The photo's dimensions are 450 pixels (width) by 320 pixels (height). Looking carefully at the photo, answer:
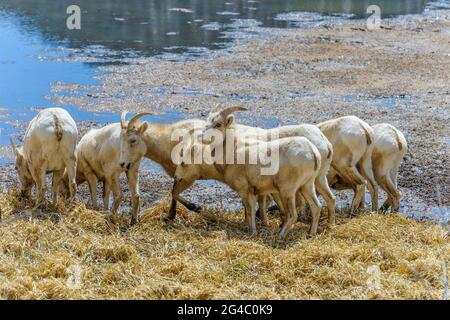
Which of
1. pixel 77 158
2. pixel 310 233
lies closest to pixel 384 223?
pixel 310 233

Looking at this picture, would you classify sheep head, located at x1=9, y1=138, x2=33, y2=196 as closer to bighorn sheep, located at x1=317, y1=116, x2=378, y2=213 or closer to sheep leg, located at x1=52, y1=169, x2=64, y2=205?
sheep leg, located at x1=52, y1=169, x2=64, y2=205

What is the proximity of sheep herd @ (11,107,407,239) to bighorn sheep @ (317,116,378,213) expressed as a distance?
0.05 feet

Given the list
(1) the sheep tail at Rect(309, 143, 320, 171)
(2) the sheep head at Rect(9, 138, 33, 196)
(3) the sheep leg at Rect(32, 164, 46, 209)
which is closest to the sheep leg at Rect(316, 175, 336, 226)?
(1) the sheep tail at Rect(309, 143, 320, 171)

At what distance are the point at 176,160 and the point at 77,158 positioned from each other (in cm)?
160

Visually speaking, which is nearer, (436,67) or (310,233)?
(310,233)

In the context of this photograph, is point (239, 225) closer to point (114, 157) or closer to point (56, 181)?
point (114, 157)

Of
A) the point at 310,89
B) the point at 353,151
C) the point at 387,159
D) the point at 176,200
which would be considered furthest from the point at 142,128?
the point at 310,89

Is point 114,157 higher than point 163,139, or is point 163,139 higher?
point 163,139

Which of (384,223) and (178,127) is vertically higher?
(178,127)

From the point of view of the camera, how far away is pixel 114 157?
461 inches

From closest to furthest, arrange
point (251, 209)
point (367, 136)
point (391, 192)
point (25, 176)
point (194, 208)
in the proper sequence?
point (251, 209)
point (194, 208)
point (367, 136)
point (25, 176)
point (391, 192)

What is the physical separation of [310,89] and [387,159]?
9.34 meters
